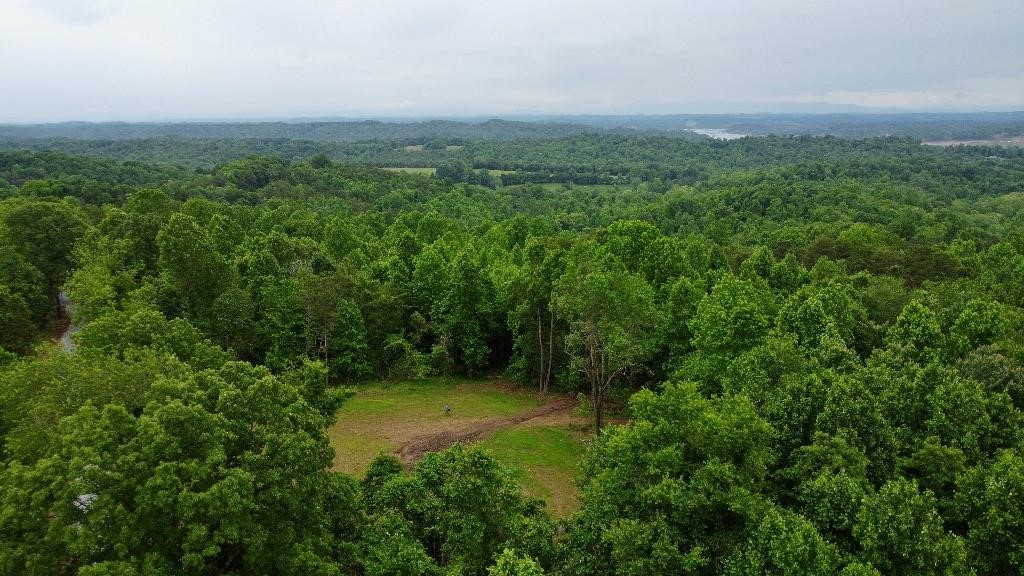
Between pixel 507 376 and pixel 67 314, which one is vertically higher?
pixel 67 314

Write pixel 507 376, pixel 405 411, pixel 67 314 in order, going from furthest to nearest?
pixel 67 314, pixel 507 376, pixel 405 411

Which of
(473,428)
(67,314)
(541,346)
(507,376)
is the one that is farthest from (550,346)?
(67,314)

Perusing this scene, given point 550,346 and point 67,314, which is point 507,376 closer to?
point 550,346

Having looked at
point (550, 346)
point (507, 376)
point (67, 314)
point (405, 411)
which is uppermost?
point (67, 314)

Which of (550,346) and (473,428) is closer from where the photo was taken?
(473,428)

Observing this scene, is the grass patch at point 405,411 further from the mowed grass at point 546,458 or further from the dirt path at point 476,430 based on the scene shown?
the mowed grass at point 546,458

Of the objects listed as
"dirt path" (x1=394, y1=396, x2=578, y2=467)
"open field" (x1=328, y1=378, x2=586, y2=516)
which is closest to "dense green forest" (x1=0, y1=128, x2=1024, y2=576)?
"open field" (x1=328, y1=378, x2=586, y2=516)

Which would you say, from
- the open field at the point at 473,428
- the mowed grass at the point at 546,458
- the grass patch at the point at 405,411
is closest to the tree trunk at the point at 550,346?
the open field at the point at 473,428

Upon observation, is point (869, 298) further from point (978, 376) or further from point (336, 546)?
point (336, 546)
